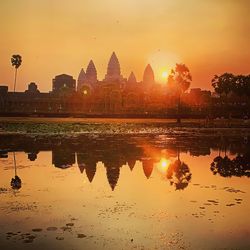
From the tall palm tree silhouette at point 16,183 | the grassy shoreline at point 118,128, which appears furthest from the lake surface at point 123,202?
the grassy shoreline at point 118,128

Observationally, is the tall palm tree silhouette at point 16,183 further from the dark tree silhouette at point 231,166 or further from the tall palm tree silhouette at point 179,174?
the dark tree silhouette at point 231,166

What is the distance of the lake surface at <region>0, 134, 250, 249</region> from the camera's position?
30.0ft

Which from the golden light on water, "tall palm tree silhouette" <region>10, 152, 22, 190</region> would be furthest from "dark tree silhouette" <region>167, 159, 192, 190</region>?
"tall palm tree silhouette" <region>10, 152, 22, 190</region>

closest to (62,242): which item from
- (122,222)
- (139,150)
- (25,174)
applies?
(122,222)

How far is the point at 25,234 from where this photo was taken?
30.5 feet

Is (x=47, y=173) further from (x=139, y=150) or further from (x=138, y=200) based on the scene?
(x=139, y=150)

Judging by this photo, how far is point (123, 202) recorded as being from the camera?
41.3 feet

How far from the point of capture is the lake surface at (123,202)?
360 inches

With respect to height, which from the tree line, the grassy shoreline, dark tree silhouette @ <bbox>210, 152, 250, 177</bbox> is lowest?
dark tree silhouette @ <bbox>210, 152, 250, 177</bbox>

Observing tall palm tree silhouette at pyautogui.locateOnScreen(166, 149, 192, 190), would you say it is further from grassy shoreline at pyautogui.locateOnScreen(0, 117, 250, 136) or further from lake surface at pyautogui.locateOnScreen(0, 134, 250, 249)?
grassy shoreline at pyautogui.locateOnScreen(0, 117, 250, 136)

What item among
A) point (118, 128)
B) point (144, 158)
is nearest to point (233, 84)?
point (118, 128)

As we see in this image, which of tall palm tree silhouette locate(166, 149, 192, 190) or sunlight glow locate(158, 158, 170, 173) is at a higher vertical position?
sunlight glow locate(158, 158, 170, 173)

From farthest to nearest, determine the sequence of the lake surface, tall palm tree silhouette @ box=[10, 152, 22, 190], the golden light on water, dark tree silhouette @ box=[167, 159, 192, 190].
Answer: the golden light on water, dark tree silhouette @ box=[167, 159, 192, 190], tall palm tree silhouette @ box=[10, 152, 22, 190], the lake surface

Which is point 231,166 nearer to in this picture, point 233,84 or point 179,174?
point 179,174
